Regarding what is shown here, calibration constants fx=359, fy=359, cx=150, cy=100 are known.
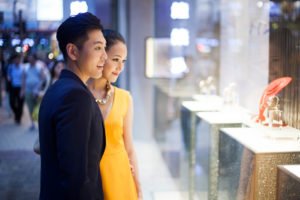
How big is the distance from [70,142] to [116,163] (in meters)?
0.68

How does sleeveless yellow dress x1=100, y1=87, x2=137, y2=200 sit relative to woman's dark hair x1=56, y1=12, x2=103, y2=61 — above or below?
below

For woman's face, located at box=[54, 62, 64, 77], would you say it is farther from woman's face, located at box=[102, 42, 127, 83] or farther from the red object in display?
the red object in display

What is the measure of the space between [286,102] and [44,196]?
74.3 inches

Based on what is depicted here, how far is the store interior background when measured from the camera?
257 centimetres

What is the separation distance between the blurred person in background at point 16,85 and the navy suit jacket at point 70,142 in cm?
611

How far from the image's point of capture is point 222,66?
4332mm

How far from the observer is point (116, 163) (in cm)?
174

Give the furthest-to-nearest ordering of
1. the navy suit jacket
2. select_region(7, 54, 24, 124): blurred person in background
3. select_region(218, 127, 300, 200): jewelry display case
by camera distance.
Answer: select_region(7, 54, 24, 124): blurred person in background
select_region(218, 127, 300, 200): jewelry display case
the navy suit jacket

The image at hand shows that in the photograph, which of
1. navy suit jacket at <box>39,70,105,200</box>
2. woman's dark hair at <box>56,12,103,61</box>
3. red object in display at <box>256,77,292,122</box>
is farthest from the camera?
red object in display at <box>256,77,292,122</box>

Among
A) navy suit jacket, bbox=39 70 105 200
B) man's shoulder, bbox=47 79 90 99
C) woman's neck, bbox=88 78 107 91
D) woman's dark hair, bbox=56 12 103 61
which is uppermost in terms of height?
woman's dark hair, bbox=56 12 103 61

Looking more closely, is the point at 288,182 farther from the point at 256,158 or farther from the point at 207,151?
the point at 207,151

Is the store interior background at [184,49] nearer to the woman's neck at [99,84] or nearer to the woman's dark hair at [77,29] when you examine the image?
Answer: the woman's neck at [99,84]

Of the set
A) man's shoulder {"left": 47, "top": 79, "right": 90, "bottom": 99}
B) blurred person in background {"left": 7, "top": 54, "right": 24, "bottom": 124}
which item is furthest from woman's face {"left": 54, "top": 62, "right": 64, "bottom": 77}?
blurred person in background {"left": 7, "top": 54, "right": 24, "bottom": 124}

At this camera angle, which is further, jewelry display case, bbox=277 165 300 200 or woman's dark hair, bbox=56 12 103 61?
jewelry display case, bbox=277 165 300 200
